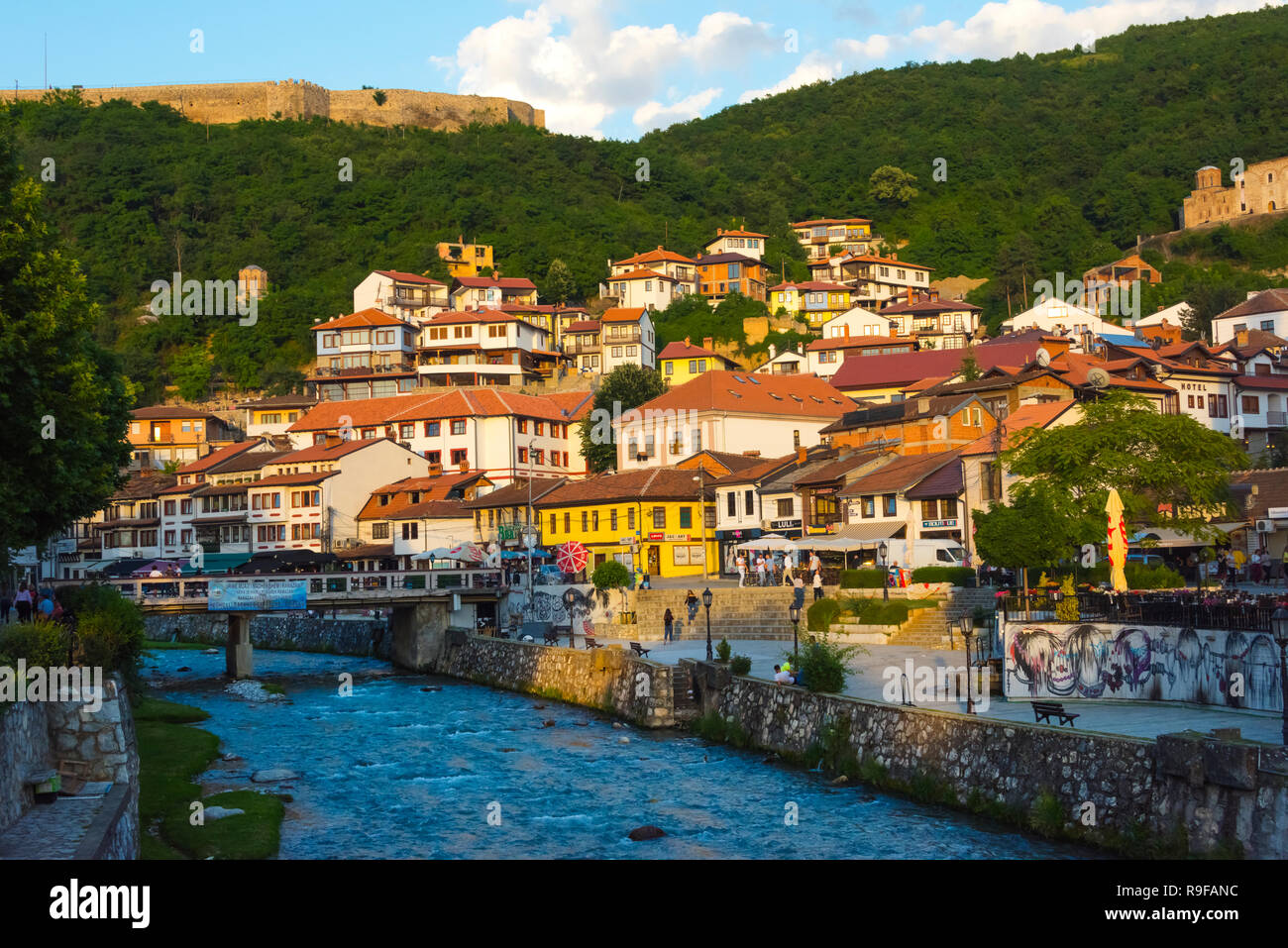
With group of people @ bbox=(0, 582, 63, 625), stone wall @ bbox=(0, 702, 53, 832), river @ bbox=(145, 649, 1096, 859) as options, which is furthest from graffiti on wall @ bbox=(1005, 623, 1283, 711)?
group of people @ bbox=(0, 582, 63, 625)

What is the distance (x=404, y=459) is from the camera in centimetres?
9419

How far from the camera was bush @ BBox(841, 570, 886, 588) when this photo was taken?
4912cm

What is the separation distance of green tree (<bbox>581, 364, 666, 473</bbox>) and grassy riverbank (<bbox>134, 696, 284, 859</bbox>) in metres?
62.6

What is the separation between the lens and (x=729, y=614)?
5253 cm

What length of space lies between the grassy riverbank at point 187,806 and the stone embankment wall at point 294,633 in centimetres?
2795

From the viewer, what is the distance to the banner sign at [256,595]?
2200 inches

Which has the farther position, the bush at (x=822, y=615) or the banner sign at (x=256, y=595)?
the banner sign at (x=256, y=595)

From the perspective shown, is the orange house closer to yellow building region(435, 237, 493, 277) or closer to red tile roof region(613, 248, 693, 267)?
red tile roof region(613, 248, 693, 267)

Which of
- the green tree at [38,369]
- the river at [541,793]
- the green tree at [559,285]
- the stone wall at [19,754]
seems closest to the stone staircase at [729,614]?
the river at [541,793]

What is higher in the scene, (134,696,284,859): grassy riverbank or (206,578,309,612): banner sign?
(206,578,309,612): banner sign

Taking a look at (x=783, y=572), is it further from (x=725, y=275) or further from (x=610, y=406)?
(x=725, y=275)

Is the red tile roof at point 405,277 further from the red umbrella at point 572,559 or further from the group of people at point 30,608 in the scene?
the group of people at point 30,608

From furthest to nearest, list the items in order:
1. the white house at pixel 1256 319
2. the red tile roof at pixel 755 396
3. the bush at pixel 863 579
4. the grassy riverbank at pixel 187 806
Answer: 1. the white house at pixel 1256 319
2. the red tile roof at pixel 755 396
3. the bush at pixel 863 579
4. the grassy riverbank at pixel 187 806
